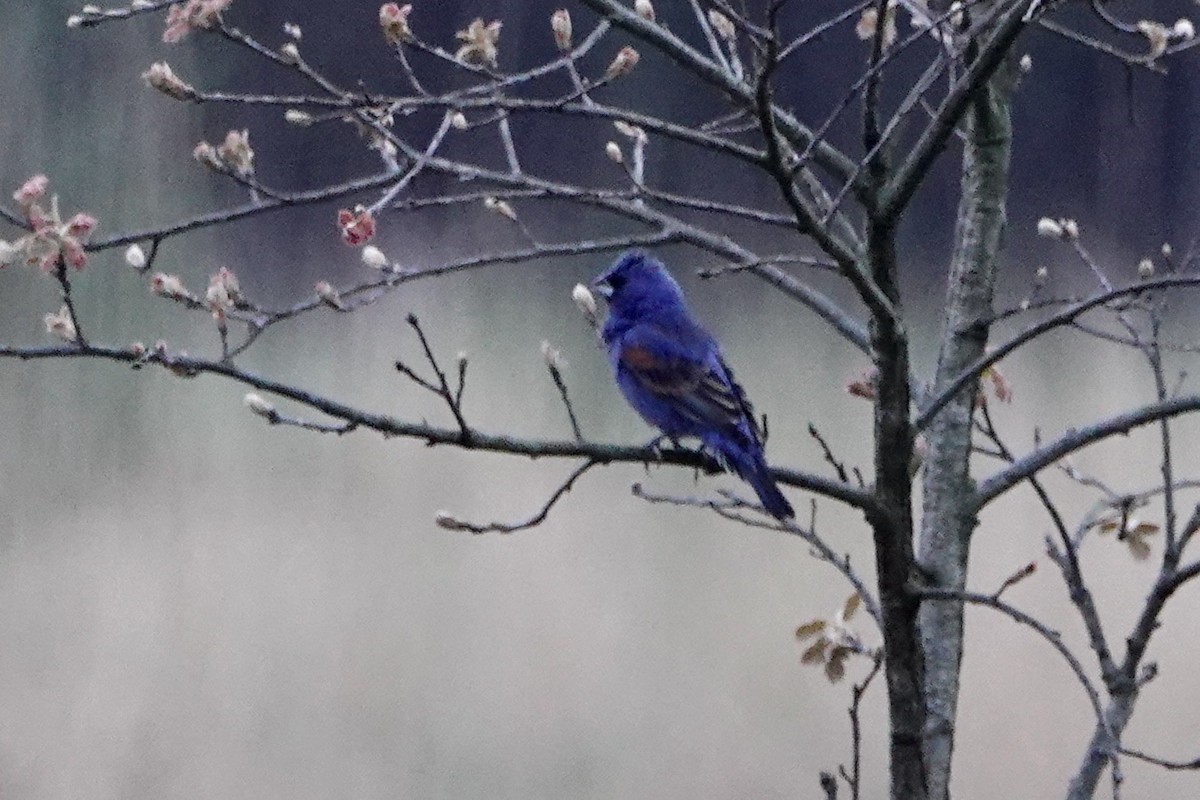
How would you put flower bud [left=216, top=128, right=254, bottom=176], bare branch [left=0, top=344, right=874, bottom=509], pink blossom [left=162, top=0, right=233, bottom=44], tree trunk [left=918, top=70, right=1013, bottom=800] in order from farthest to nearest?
1. tree trunk [left=918, top=70, right=1013, bottom=800]
2. flower bud [left=216, top=128, right=254, bottom=176]
3. pink blossom [left=162, top=0, right=233, bottom=44]
4. bare branch [left=0, top=344, right=874, bottom=509]

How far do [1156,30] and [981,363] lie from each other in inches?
23.7

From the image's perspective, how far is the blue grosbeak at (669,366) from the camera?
2182mm

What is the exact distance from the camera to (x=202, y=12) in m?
1.68

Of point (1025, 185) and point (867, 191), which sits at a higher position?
point (1025, 185)

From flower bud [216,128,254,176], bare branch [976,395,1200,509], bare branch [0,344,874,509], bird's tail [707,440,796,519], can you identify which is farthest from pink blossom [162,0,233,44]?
bare branch [976,395,1200,509]

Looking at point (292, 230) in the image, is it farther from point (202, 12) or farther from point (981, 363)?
point (981, 363)

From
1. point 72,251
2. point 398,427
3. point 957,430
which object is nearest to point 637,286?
point 957,430

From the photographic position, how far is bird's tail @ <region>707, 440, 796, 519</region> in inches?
77.0

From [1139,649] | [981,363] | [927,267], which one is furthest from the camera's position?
[927,267]

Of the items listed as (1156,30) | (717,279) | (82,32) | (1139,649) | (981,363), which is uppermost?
(82,32)

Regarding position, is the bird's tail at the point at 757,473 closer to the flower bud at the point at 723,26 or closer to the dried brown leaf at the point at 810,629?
the dried brown leaf at the point at 810,629

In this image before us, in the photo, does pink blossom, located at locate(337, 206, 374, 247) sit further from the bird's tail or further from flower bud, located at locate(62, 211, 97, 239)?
the bird's tail

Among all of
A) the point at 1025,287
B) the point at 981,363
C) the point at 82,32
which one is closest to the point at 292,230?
the point at 82,32

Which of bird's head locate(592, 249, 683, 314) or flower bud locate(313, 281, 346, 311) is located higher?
bird's head locate(592, 249, 683, 314)
